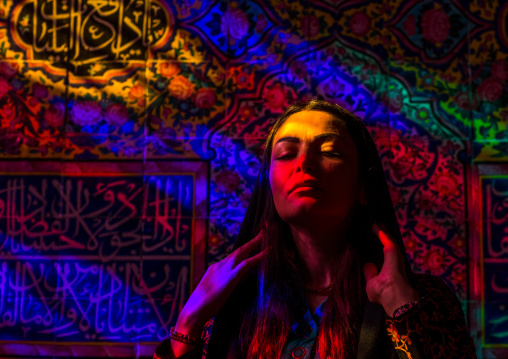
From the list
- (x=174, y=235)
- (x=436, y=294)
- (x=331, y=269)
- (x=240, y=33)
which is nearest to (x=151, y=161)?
(x=174, y=235)

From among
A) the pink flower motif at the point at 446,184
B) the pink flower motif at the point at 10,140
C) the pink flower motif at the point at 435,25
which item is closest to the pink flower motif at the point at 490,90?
the pink flower motif at the point at 435,25

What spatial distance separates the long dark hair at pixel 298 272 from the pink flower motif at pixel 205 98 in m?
1.35

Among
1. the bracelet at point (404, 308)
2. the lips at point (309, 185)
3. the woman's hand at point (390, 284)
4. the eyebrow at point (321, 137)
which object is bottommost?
the bracelet at point (404, 308)

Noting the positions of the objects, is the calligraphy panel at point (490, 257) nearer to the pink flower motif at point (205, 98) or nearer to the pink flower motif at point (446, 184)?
the pink flower motif at point (446, 184)

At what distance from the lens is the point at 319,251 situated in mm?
1387

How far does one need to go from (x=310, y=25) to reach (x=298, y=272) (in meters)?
1.79

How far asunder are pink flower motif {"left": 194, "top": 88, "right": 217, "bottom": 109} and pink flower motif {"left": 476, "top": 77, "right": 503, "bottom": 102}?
4.44 feet

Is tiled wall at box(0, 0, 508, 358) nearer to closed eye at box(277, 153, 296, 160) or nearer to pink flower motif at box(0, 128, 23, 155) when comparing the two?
pink flower motif at box(0, 128, 23, 155)

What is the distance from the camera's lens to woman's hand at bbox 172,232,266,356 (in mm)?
1316

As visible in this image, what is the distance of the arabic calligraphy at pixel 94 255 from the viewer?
106 inches

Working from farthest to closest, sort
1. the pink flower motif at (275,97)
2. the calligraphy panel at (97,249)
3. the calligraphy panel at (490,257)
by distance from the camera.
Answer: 1. the pink flower motif at (275,97)
2. the calligraphy panel at (97,249)
3. the calligraphy panel at (490,257)

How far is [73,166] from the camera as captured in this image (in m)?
2.82

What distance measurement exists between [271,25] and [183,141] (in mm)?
768

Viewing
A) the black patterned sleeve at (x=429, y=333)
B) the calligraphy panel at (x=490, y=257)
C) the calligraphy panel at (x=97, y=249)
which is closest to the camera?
the black patterned sleeve at (x=429, y=333)
